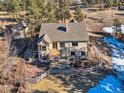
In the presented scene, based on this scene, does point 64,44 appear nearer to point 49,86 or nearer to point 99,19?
point 49,86

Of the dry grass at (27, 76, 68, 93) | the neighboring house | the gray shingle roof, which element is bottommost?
the dry grass at (27, 76, 68, 93)

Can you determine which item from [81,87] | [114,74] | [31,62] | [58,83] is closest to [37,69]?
[31,62]

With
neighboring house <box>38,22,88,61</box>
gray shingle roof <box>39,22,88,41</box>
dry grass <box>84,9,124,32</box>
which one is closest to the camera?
neighboring house <box>38,22,88,61</box>

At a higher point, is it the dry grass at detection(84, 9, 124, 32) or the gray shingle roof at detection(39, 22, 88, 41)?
the gray shingle roof at detection(39, 22, 88, 41)

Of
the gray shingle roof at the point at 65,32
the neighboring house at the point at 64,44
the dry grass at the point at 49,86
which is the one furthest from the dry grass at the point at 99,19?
the dry grass at the point at 49,86

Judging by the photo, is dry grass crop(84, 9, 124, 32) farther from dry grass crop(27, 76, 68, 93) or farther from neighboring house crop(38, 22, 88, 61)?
dry grass crop(27, 76, 68, 93)

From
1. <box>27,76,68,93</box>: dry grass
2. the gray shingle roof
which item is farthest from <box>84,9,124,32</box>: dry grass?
<box>27,76,68,93</box>: dry grass

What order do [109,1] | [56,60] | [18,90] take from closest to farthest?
[18,90] < [56,60] < [109,1]

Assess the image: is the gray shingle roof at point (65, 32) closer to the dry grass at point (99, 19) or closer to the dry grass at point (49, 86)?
the dry grass at point (49, 86)

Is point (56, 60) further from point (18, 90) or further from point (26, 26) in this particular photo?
point (26, 26)
